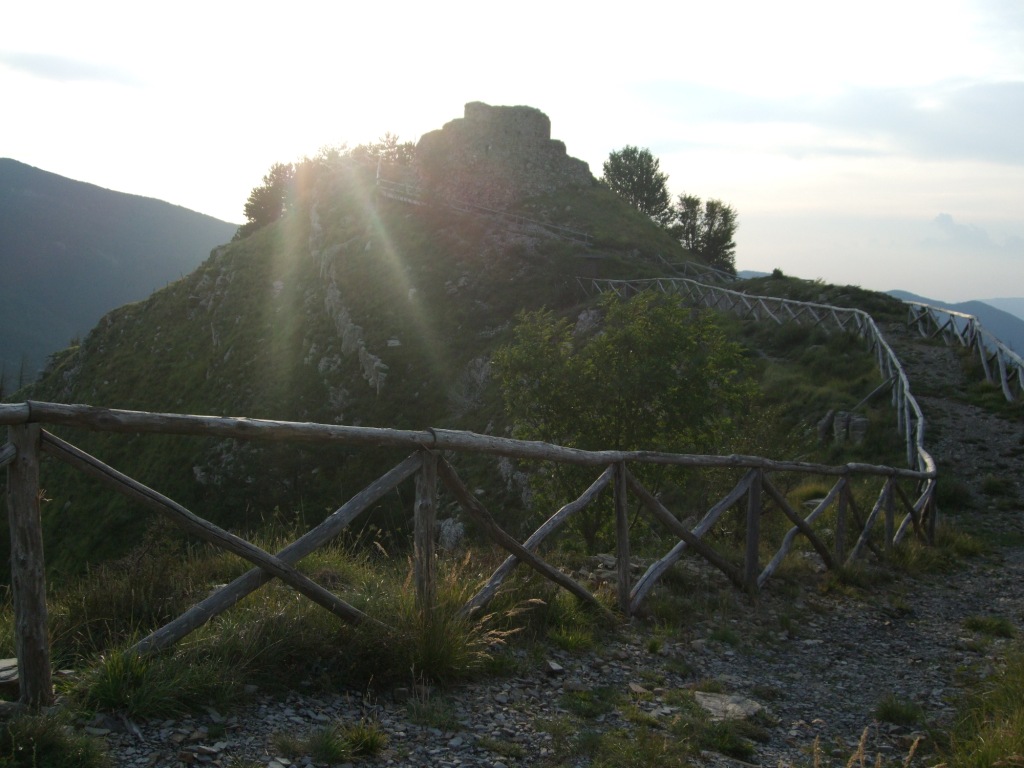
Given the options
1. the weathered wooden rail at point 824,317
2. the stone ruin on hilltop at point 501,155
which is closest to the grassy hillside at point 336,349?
the weathered wooden rail at point 824,317

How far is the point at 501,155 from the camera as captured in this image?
192 feet

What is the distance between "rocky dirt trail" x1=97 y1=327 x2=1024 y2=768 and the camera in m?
3.89

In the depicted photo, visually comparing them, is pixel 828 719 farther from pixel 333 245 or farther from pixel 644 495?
pixel 333 245

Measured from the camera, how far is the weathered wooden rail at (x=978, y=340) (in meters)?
21.1

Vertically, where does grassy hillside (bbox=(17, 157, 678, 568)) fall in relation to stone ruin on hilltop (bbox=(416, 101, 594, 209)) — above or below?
below

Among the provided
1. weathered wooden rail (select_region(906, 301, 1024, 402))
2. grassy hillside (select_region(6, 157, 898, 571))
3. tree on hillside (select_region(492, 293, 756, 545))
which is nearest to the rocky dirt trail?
tree on hillside (select_region(492, 293, 756, 545))

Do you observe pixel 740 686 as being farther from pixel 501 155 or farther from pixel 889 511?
pixel 501 155

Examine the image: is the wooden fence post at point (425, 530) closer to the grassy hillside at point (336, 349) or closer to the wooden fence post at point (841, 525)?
the wooden fence post at point (841, 525)

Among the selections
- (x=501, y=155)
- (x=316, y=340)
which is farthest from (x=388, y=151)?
(x=316, y=340)

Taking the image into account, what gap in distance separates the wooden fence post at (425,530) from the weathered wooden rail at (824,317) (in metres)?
9.78

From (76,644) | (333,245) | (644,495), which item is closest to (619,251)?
(333,245)

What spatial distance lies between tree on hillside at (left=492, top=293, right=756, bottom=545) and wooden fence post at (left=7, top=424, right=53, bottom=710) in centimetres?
924

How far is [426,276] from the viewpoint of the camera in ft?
141

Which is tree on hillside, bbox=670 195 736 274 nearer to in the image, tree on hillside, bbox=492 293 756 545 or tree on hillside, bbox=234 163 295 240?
tree on hillside, bbox=234 163 295 240
